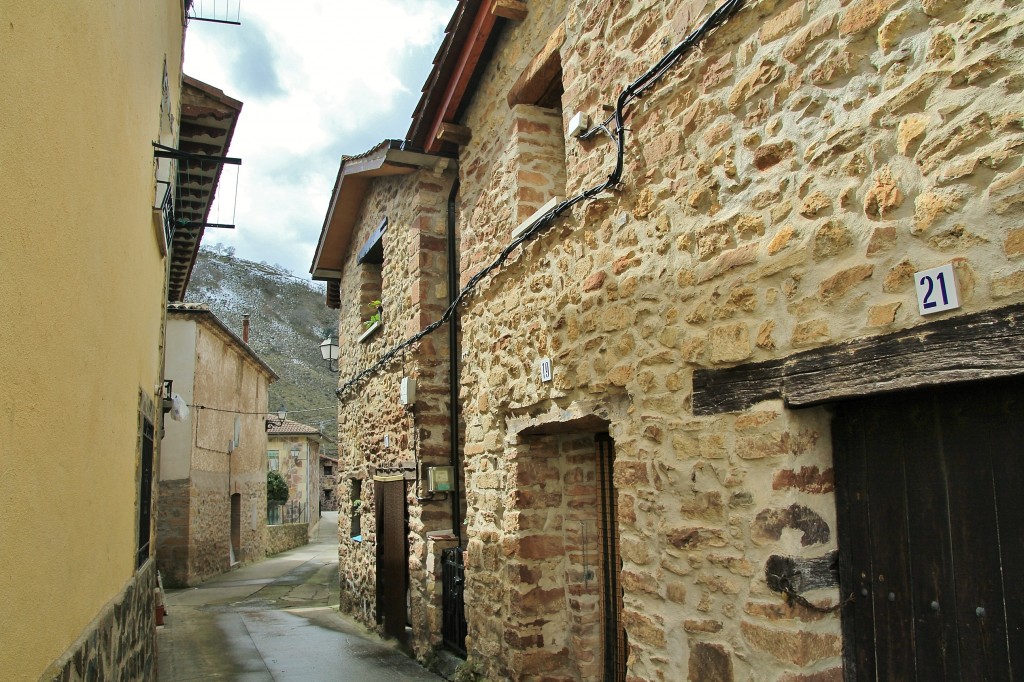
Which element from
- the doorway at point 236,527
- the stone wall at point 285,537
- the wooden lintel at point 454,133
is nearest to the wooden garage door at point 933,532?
the wooden lintel at point 454,133

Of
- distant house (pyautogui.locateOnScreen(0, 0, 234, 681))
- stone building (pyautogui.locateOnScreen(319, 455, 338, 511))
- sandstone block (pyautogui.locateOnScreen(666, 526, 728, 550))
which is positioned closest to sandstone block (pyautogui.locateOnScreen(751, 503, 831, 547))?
sandstone block (pyautogui.locateOnScreen(666, 526, 728, 550))

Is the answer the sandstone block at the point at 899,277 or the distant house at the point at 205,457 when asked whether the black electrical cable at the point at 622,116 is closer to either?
the sandstone block at the point at 899,277

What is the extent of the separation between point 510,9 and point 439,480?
4091mm

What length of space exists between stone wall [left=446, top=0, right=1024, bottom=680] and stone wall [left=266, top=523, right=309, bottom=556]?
20.0 metres

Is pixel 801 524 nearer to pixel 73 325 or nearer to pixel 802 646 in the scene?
pixel 802 646

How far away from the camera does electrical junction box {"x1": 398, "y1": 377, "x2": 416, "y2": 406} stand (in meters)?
7.24

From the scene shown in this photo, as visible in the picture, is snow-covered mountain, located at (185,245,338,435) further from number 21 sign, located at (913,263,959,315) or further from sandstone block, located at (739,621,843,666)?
number 21 sign, located at (913,263,959,315)

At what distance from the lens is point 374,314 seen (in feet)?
32.0

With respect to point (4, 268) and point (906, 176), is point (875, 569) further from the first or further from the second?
point (4, 268)

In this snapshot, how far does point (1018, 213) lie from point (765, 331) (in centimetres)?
99

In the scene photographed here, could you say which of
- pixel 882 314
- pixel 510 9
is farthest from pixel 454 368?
pixel 882 314

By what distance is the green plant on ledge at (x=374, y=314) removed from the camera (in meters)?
9.02

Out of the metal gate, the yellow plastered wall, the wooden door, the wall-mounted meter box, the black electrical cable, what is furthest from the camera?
the wooden door

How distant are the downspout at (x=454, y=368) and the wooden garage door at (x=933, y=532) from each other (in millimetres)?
4406
